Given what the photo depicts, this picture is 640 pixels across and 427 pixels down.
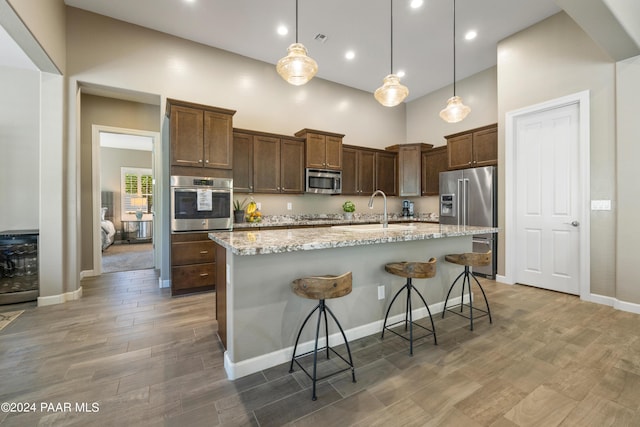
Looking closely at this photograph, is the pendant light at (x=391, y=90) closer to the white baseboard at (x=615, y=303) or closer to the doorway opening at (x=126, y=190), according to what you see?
the white baseboard at (x=615, y=303)

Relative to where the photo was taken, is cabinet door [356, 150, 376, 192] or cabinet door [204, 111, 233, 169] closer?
cabinet door [204, 111, 233, 169]

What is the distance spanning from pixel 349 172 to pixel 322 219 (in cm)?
108

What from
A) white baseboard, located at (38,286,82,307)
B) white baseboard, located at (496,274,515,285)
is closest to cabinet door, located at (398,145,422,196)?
white baseboard, located at (496,274,515,285)

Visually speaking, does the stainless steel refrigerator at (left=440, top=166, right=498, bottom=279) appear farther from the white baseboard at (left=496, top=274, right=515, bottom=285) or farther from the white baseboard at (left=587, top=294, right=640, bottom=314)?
the white baseboard at (left=587, top=294, right=640, bottom=314)

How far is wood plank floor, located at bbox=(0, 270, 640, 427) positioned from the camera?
1.56 m

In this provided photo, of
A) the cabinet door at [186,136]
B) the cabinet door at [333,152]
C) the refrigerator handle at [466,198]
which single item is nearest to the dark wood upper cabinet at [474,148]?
the refrigerator handle at [466,198]

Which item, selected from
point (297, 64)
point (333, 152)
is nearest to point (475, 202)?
point (333, 152)

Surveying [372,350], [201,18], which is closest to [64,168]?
[201,18]

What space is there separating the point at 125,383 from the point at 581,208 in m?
4.96

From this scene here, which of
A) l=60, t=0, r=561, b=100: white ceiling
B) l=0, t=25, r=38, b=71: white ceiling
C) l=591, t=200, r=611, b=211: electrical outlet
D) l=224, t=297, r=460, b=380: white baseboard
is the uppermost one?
l=60, t=0, r=561, b=100: white ceiling

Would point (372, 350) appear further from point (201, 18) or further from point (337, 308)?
point (201, 18)

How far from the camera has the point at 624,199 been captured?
3.12 metres

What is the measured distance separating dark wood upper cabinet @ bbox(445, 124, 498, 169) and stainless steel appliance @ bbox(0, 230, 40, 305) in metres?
6.15

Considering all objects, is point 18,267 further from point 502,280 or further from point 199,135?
point 502,280
